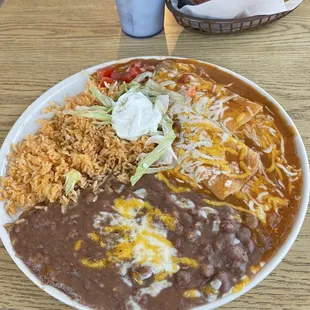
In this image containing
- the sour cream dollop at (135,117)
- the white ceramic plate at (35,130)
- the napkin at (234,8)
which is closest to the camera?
the white ceramic plate at (35,130)

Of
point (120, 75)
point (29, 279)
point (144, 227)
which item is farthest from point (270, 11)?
point (29, 279)

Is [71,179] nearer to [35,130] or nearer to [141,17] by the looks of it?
[35,130]

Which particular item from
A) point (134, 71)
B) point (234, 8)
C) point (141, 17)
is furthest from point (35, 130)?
point (234, 8)

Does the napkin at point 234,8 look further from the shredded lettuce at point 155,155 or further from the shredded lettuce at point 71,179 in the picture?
the shredded lettuce at point 71,179

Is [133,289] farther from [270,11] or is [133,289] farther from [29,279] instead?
[270,11]

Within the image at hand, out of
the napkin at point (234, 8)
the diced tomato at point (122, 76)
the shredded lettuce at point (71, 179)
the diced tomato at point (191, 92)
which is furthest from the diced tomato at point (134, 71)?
the shredded lettuce at point (71, 179)

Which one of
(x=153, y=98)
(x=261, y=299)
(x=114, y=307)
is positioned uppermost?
(x=153, y=98)
